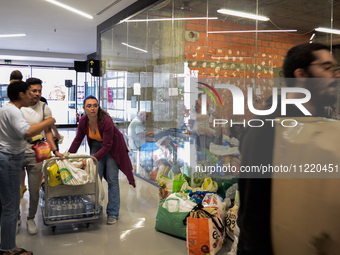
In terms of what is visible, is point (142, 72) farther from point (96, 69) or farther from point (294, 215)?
point (294, 215)

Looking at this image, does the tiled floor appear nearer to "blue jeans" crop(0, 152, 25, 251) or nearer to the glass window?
"blue jeans" crop(0, 152, 25, 251)

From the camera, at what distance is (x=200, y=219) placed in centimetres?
310

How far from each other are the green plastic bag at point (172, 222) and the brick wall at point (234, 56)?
1318 millimetres

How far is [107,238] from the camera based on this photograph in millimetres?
3609

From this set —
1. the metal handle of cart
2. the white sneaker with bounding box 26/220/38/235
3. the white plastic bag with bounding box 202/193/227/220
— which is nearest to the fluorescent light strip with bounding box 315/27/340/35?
the white plastic bag with bounding box 202/193/227/220

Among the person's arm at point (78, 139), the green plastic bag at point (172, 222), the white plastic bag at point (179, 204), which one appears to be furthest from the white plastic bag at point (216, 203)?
the person's arm at point (78, 139)

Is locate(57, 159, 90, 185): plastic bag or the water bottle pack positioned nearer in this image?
locate(57, 159, 90, 185): plastic bag

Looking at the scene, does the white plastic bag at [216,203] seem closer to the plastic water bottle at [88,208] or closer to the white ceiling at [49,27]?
the plastic water bottle at [88,208]

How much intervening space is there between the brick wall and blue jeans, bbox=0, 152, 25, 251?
2368 millimetres

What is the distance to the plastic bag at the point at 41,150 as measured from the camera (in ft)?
11.4

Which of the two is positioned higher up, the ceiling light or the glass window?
the ceiling light

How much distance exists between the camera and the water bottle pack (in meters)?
3.74

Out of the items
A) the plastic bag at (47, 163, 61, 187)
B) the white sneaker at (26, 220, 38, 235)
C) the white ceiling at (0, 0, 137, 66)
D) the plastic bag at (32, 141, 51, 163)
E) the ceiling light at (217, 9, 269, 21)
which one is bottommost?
the white sneaker at (26, 220, 38, 235)

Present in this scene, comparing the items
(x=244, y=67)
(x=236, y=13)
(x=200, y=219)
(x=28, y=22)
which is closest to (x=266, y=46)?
(x=244, y=67)
